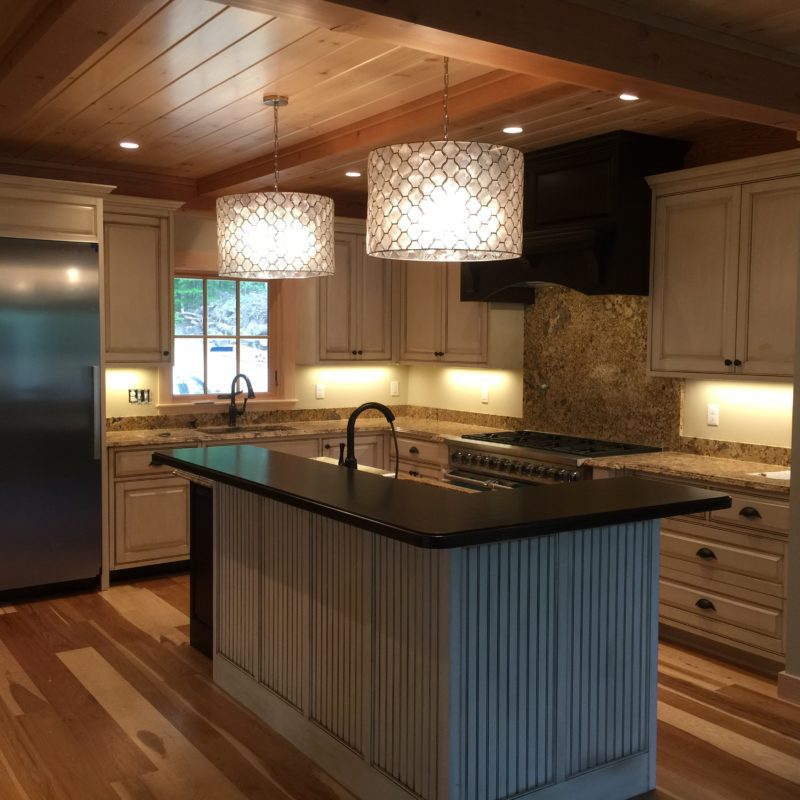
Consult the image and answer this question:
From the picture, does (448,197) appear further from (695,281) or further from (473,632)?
(695,281)

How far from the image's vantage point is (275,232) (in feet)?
11.1

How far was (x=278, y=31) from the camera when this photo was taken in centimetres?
316

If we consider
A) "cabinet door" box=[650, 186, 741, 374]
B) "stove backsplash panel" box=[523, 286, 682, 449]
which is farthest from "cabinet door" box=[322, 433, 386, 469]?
"cabinet door" box=[650, 186, 741, 374]

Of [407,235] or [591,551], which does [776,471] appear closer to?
[591,551]

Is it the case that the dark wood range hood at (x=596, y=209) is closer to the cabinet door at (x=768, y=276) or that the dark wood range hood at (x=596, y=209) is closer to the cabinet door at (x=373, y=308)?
the cabinet door at (x=768, y=276)

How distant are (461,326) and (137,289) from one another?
6.77ft

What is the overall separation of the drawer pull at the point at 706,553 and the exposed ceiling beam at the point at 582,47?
1878 millimetres

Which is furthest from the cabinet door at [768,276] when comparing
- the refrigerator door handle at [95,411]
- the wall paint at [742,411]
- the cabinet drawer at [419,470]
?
the refrigerator door handle at [95,411]

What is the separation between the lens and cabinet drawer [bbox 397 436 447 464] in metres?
5.75

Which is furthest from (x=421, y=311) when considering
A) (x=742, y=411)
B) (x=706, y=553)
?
(x=706, y=553)

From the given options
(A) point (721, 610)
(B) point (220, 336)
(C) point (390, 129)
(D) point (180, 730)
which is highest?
(C) point (390, 129)

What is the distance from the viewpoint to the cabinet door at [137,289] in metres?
5.42

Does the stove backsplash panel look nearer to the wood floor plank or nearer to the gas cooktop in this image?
the gas cooktop

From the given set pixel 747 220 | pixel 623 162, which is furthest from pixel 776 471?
pixel 623 162
